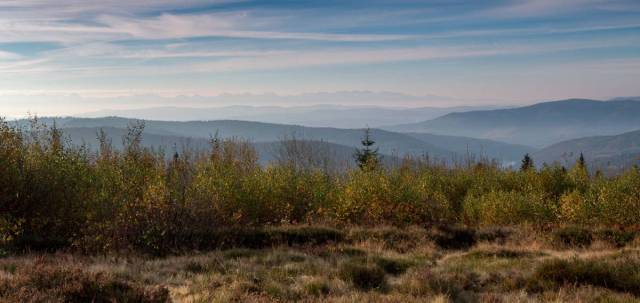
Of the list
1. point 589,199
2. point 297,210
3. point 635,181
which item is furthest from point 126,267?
point 635,181

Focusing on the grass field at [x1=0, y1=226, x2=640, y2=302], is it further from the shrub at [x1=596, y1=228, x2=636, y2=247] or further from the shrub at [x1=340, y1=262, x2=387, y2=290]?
the shrub at [x1=596, y1=228, x2=636, y2=247]

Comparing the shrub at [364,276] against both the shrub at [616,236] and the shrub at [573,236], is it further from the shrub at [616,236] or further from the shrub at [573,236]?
the shrub at [616,236]

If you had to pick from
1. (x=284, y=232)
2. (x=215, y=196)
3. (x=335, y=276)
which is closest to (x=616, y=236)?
(x=284, y=232)

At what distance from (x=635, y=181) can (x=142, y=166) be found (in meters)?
24.7

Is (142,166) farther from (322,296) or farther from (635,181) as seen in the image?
(635,181)

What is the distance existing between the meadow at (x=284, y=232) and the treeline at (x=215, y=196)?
75mm

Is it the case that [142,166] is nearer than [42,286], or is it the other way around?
[42,286]

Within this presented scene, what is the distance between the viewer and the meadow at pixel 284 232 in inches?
411

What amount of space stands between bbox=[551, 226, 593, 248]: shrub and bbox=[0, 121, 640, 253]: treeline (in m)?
2.80

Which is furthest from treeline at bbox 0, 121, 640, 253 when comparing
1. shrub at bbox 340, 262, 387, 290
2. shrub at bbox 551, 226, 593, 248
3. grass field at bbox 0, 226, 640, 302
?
shrub at bbox 340, 262, 387, 290

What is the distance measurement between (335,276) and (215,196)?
10.4 meters

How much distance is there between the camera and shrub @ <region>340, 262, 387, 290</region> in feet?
37.4

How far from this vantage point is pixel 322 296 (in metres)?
9.73

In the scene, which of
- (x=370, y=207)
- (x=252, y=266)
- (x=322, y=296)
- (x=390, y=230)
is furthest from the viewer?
(x=370, y=207)
